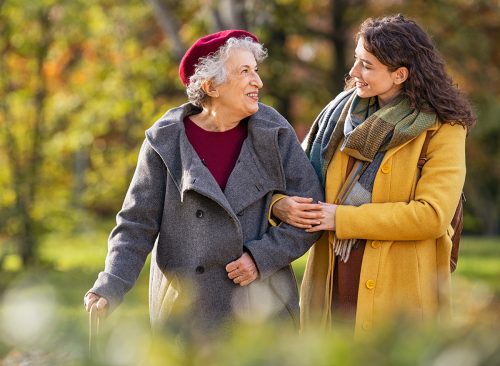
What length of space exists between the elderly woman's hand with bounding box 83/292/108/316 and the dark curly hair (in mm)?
1331

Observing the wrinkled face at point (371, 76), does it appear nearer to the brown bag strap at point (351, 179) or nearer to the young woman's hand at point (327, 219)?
the brown bag strap at point (351, 179)

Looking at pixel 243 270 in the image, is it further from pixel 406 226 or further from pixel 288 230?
pixel 406 226

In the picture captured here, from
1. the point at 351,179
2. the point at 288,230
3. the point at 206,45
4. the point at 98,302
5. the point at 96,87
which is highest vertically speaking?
the point at 206,45

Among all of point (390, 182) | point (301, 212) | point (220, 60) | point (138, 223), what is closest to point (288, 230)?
point (301, 212)

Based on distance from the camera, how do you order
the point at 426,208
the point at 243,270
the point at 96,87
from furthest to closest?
the point at 96,87 → the point at 243,270 → the point at 426,208

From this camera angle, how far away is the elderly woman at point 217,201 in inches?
149

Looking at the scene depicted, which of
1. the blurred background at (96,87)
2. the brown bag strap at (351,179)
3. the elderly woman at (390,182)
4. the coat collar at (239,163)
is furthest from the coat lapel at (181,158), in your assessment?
the blurred background at (96,87)

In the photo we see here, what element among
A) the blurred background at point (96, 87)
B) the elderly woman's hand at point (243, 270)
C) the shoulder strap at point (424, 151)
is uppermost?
the shoulder strap at point (424, 151)

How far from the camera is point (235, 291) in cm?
385

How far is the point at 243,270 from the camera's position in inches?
150

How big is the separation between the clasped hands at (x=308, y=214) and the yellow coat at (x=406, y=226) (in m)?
0.04

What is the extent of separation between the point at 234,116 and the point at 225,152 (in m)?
0.15

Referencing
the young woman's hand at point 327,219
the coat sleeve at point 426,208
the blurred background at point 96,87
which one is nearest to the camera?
the coat sleeve at point 426,208

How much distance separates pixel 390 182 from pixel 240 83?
0.66 metres
